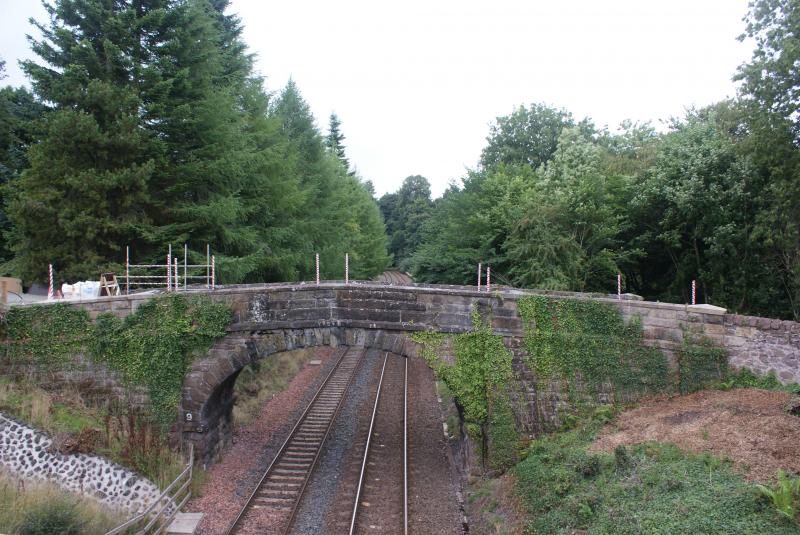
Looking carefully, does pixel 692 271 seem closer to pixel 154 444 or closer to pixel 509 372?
pixel 509 372

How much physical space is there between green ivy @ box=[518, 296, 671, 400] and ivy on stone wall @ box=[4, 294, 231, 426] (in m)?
7.32

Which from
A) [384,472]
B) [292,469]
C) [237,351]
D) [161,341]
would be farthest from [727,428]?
[161,341]

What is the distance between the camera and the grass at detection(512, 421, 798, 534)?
6.86m

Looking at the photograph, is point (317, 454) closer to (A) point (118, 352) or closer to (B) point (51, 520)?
(A) point (118, 352)

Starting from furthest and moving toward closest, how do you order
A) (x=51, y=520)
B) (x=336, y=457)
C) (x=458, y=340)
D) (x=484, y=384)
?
(x=336, y=457), (x=458, y=340), (x=484, y=384), (x=51, y=520)

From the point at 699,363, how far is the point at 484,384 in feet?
14.8

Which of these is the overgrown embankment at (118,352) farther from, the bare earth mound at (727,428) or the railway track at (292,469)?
the bare earth mound at (727,428)

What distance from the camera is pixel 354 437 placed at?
15.8 m

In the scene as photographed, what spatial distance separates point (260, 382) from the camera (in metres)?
19.8

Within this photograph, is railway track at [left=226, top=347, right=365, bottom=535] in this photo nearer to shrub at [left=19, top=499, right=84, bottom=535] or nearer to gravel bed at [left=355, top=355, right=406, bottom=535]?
gravel bed at [left=355, top=355, right=406, bottom=535]

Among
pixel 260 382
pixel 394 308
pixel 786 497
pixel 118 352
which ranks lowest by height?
pixel 260 382

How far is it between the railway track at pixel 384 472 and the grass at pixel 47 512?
14.7ft

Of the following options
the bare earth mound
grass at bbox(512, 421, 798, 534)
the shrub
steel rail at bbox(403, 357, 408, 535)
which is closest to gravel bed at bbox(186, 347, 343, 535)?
the shrub

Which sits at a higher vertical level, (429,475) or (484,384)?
(484,384)
